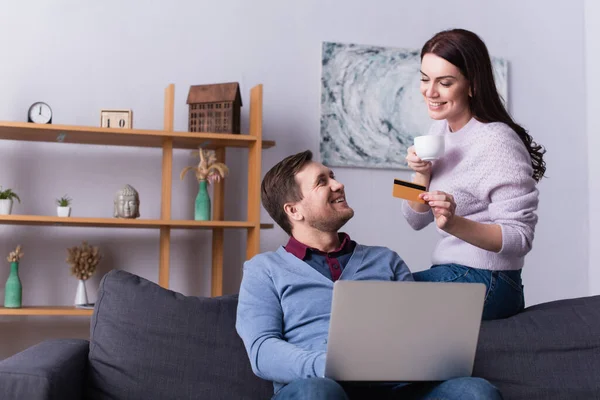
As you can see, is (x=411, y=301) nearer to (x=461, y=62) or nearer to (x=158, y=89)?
(x=461, y=62)

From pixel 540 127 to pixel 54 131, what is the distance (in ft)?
8.26

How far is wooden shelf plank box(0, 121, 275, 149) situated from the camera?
3.28m

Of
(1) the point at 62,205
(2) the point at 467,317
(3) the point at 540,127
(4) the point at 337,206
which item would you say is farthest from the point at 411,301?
(3) the point at 540,127

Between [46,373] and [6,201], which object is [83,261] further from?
[46,373]

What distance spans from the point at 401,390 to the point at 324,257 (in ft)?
1.45

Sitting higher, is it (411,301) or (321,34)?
(321,34)

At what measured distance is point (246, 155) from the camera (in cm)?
382

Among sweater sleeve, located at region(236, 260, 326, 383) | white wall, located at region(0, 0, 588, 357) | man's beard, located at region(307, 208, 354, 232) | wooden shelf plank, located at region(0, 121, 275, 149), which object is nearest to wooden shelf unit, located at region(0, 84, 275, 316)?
wooden shelf plank, located at region(0, 121, 275, 149)

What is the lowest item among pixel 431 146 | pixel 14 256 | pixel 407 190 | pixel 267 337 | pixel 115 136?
pixel 267 337

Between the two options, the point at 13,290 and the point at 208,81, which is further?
the point at 208,81

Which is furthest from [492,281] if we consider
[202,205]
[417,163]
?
[202,205]

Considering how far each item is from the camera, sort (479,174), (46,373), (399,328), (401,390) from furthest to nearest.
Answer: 1. (479,174)
2. (401,390)
3. (46,373)
4. (399,328)

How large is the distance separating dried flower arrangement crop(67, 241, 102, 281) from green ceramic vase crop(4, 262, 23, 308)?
0.22 metres

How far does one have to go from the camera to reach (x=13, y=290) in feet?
11.0
